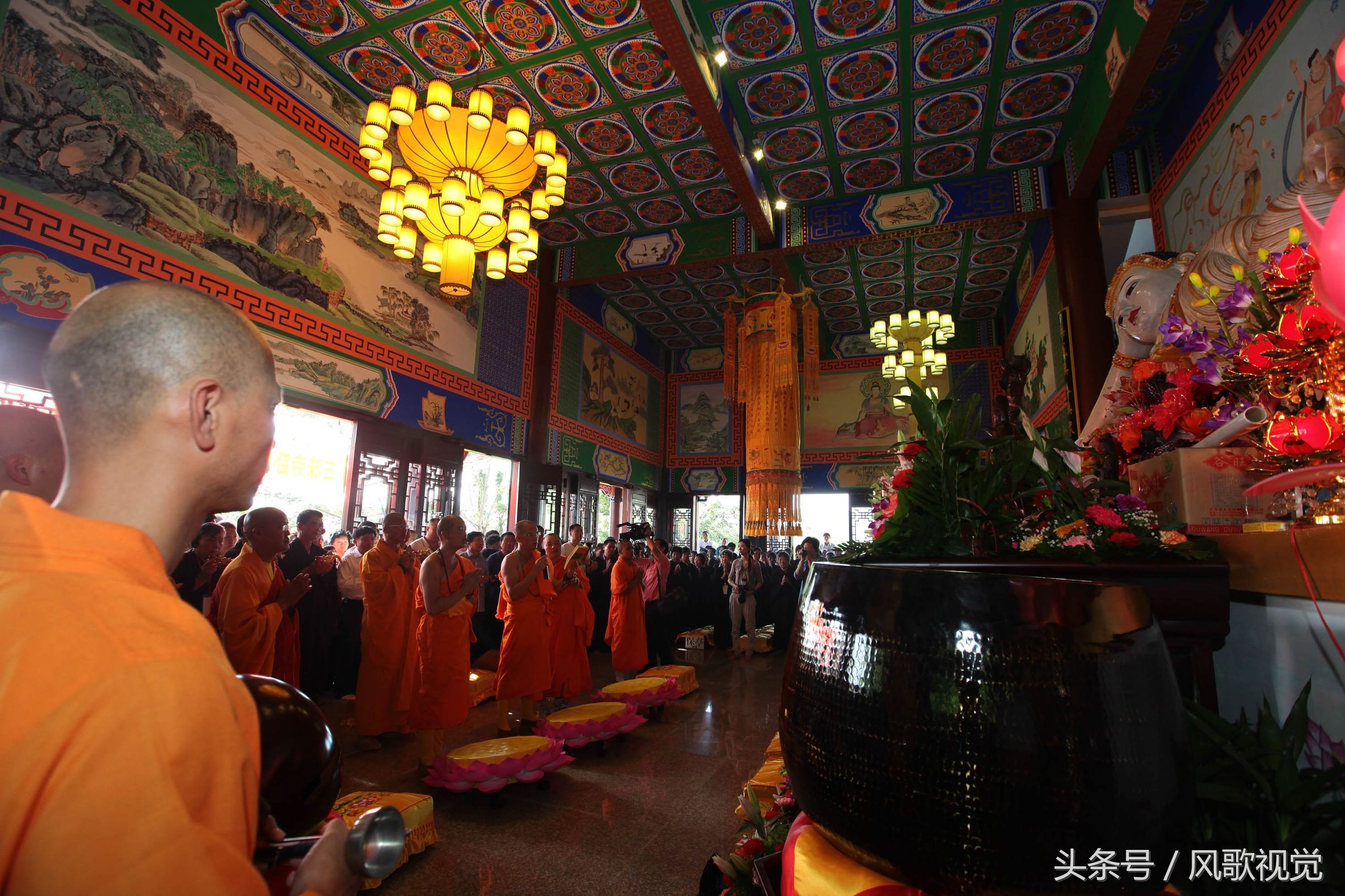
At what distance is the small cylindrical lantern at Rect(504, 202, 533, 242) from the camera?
172 inches

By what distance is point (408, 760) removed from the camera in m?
3.71

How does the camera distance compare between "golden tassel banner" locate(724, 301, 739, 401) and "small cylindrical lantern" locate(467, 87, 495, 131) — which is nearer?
"small cylindrical lantern" locate(467, 87, 495, 131)

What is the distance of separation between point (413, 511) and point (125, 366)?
20.9 ft

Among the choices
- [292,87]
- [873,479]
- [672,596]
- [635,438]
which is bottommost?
[672,596]

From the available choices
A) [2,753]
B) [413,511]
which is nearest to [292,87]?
[413,511]

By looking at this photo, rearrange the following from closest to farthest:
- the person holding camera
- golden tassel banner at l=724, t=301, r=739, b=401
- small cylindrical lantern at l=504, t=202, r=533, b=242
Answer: small cylindrical lantern at l=504, t=202, r=533, b=242 → golden tassel banner at l=724, t=301, r=739, b=401 → the person holding camera

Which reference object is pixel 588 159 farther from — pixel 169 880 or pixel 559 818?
pixel 169 880

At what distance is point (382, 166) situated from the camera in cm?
398

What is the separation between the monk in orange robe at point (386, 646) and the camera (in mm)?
3895

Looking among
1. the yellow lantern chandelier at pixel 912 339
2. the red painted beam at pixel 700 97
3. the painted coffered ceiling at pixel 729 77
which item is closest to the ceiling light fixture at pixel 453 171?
the red painted beam at pixel 700 97

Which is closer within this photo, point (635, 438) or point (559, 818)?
point (559, 818)

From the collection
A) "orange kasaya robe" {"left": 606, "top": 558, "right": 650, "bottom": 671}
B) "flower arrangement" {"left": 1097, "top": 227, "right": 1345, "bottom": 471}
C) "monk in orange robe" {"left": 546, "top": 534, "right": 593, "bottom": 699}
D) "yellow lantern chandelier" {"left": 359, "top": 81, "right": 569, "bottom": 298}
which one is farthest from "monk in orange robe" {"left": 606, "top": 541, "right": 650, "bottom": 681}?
"flower arrangement" {"left": 1097, "top": 227, "right": 1345, "bottom": 471}

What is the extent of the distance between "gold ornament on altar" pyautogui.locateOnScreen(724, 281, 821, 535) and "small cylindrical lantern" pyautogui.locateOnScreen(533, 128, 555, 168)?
9.92 ft

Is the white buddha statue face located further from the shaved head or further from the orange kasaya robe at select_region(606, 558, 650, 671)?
the orange kasaya robe at select_region(606, 558, 650, 671)
